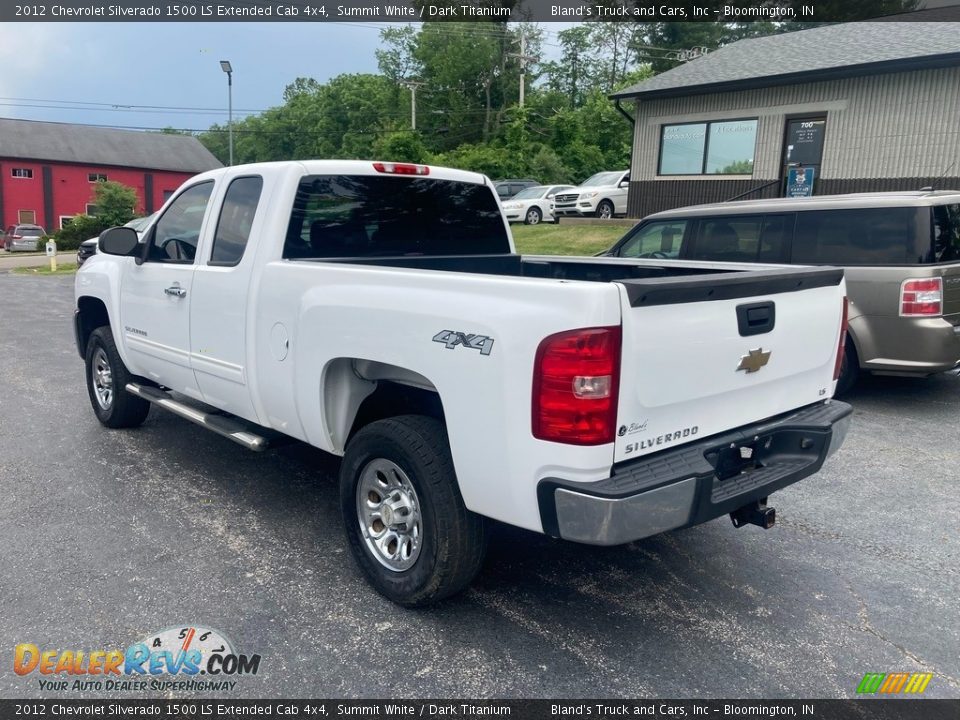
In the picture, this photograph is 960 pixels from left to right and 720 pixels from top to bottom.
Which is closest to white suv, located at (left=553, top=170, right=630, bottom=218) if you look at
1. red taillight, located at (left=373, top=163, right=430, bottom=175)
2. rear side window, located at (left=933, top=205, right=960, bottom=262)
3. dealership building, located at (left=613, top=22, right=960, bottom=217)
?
dealership building, located at (left=613, top=22, right=960, bottom=217)

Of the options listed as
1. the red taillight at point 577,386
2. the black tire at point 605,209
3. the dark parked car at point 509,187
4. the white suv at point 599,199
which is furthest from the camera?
the dark parked car at point 509,187

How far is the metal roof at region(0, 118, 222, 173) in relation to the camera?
176 ft

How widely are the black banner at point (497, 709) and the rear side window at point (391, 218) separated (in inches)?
89.6

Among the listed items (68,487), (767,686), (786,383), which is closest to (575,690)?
(767,686)

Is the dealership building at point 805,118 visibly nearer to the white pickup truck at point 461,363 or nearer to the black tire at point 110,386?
the white pickup truck at point 461,363

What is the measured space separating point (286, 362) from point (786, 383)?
2404mm

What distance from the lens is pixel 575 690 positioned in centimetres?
284

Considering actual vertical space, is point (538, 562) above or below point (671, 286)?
below

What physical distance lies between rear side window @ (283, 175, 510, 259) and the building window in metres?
15.3

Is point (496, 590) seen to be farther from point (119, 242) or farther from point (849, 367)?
point (849, 367)

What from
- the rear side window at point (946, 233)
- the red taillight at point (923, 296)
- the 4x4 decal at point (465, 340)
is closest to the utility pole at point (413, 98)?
the rear side window at point (946, 233)

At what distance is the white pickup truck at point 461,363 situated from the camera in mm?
2709

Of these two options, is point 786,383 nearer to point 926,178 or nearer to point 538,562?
point 538,562

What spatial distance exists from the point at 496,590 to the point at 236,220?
8.39ft
